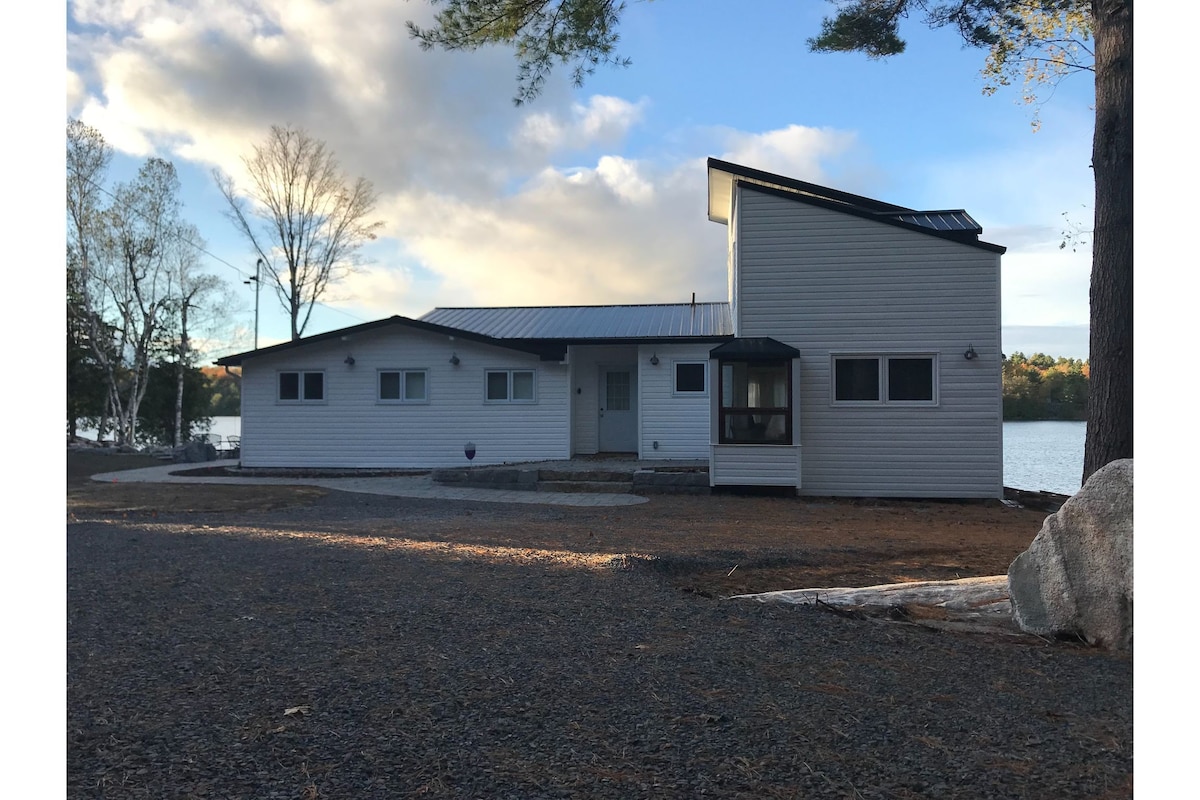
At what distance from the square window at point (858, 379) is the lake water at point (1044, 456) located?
4021mm

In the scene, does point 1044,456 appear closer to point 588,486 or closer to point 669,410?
point 669,410

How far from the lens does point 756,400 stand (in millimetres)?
12648

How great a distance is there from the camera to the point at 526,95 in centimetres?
822

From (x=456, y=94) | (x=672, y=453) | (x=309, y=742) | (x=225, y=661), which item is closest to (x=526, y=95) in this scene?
(x=456, y=94)

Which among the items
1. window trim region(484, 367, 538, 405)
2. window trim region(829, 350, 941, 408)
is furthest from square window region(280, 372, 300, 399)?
window trim region(829, 350, 941, 408)

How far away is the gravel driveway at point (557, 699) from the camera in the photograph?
7.91 ft

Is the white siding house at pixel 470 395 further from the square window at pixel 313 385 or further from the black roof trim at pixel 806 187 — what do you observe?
the black roof trim at pixel 806 187

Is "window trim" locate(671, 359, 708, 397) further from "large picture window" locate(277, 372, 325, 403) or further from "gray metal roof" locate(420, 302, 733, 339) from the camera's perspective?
"large picture window" locate(277, 372, 325, 403)

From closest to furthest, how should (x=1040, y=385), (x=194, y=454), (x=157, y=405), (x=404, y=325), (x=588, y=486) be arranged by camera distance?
(x=588, y=486), (x=404, y=325), (x=1040, y=385), (x=194, y=454), (x=157, y=405)

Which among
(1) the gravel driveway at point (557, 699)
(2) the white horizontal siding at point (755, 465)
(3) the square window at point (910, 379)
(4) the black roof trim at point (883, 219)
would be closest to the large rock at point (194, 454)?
(2) the white horizontal siding at point (755, 465)

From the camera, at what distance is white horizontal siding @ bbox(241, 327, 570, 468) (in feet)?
53.7

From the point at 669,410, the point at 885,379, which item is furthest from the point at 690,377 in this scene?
the point at 885,379

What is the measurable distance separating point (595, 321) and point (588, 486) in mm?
6252

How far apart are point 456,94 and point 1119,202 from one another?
7271 millimetres
